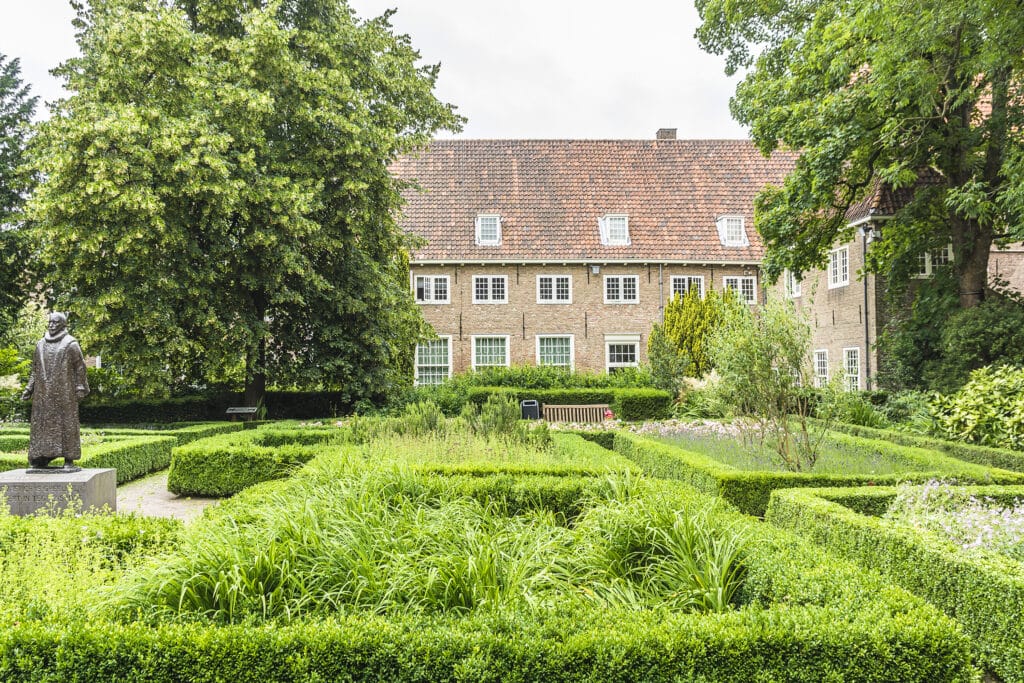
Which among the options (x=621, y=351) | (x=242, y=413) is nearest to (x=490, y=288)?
(x=621, y=351)

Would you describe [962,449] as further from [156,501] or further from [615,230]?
[615,230]

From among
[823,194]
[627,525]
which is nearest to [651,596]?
[627,525]

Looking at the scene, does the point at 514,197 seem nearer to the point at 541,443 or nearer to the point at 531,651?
the point at 541,443

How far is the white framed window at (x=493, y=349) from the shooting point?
26969 mm

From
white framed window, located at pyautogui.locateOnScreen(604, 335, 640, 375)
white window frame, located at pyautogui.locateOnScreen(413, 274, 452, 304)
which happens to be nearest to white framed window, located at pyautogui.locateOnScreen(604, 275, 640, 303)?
white framed window, located at pyautogui.locateOnScreen(604, 335, 640, 375)

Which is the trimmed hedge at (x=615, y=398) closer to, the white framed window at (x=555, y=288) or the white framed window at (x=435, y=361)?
the white framed window at (x=435, y=361)

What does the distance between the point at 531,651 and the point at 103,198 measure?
16427mm

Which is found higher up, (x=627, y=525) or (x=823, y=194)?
(x=823, y=194)

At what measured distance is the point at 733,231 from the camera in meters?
27.3

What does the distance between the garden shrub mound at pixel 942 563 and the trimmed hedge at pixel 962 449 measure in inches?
132

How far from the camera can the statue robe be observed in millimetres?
8570

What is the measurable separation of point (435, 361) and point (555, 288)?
19.1 feet

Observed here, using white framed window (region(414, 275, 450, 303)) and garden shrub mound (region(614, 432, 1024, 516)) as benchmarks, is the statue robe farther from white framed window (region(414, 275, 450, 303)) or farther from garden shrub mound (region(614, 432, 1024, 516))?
white framed window (region(414, 275, 450, 303))

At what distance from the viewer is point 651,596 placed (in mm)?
4445
